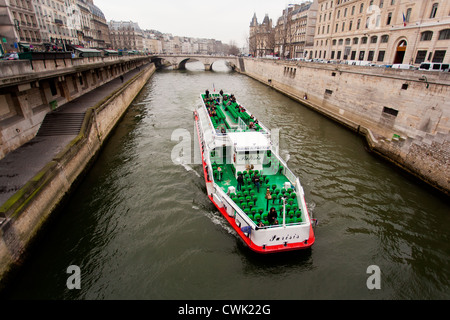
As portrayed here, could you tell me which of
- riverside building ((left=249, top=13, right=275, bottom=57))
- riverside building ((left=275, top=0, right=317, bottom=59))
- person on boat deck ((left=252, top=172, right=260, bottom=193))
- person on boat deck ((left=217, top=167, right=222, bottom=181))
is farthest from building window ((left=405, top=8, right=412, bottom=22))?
riverside building ((left=249, top=13, right=275, bottom=57))

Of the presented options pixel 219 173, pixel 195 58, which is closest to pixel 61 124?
pixel 219 173

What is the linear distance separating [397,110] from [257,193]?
17823 mm

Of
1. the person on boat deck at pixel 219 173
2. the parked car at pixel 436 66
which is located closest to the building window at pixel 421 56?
the parked car at pixel 436 66

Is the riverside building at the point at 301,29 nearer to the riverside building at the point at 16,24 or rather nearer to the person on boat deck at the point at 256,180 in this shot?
the riverside building at the point at 16,24

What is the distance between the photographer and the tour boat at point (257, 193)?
11078 mm

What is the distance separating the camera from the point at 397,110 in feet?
74.3

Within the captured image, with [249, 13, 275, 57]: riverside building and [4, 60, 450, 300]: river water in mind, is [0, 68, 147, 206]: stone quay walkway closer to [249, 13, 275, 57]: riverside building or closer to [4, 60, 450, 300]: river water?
[4, 60, 450, 300]: river water

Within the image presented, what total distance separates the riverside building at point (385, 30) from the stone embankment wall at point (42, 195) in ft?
131

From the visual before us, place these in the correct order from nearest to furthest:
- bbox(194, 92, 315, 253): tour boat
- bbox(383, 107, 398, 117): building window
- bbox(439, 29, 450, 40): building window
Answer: bbox(194, 92, 315, 253): tour boat, bbox(383, 107, 398, 117): building window, bbox(439, 29, 450, 40): building window

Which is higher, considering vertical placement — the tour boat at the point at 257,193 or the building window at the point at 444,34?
the building window at the point at 444,34

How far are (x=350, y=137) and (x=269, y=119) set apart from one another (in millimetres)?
10443

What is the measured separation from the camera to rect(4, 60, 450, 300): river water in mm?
10078

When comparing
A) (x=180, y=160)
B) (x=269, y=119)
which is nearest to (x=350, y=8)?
(x=269, y=119)

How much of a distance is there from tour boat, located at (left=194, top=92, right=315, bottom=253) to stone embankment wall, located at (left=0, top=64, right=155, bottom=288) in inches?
333
